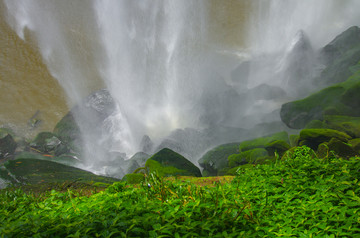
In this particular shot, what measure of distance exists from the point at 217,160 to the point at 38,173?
20.0ft

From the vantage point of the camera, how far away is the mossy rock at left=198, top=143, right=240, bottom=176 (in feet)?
25.5

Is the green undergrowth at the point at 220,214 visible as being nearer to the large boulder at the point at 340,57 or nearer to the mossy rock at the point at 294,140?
the mossy rock at the point at 294,140

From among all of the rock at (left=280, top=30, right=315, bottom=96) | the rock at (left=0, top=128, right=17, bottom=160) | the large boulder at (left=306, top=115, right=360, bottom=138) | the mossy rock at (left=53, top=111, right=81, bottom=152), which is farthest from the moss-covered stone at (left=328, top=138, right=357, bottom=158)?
the mossy rock at (left=53, top=111, right=81, bottom=152)

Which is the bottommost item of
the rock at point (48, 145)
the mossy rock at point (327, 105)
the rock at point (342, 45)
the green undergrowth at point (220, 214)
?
the green undergrowth at point (220, 214)

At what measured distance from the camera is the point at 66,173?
20.5 ft

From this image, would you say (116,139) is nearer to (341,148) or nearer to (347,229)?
(341,148)

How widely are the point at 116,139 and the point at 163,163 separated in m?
8.61

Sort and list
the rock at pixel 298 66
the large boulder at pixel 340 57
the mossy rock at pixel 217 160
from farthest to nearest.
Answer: the rock at pixel 298 66 < the large boulder at pixel 340 57 < the mossy rock at pixel 217 160

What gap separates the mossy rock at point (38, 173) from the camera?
543cm

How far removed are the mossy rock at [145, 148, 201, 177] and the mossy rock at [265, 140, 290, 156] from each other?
8.47ft

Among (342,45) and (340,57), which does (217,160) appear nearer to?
(340,57)

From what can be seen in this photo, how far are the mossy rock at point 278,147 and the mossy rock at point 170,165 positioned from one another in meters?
2.58

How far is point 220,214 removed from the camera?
1305 mm

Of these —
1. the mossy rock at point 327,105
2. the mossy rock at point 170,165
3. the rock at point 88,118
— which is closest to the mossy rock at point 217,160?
the mossy rock at point 170,165
